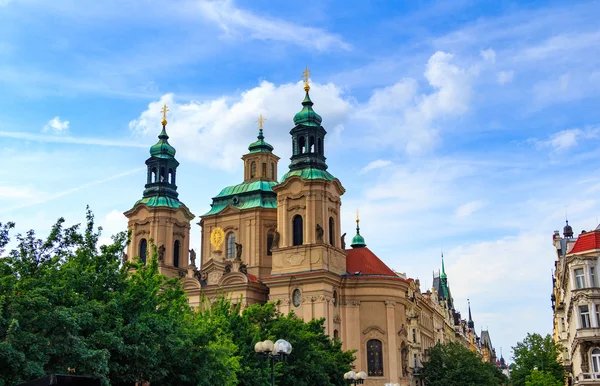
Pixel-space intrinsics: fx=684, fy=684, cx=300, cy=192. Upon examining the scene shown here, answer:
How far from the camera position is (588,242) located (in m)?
43.9

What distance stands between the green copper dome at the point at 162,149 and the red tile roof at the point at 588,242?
4486 cm

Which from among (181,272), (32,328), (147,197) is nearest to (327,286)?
(181,272)

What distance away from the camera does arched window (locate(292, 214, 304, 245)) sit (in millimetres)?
62697

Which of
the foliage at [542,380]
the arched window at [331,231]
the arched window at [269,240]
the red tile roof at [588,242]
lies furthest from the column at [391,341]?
the red tile roof at [588,242]

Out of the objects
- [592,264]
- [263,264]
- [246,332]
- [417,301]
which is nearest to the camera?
[246,332]

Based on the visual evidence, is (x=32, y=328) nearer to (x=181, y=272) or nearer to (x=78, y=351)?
(x=78, y=351)

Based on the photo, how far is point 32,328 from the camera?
872 inches

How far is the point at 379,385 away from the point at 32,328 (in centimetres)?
4199

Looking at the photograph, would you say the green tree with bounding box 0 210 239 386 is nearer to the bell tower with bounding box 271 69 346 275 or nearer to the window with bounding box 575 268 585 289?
the window with bounding box 575 268 585 289

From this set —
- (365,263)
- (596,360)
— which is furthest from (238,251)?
(596,360)

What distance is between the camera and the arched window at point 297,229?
206 ft

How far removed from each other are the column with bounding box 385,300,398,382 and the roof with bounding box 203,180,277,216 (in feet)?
53.3

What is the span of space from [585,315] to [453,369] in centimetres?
2582

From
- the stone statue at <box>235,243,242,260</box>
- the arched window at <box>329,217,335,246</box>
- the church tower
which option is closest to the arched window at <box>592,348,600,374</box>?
the arched window at <box>329,217,335,246</box>
